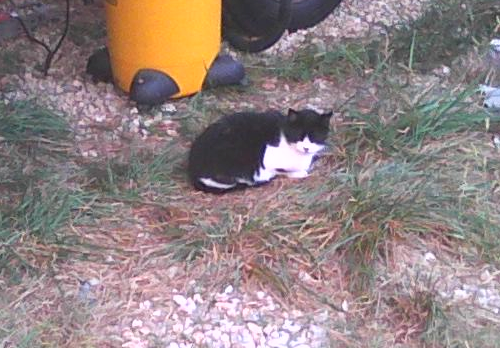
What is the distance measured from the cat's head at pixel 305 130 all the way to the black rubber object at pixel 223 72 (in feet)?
1.99

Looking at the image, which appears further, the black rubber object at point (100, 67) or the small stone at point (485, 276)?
the black rubber object at point (100, 67)

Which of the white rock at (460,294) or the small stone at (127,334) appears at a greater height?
the white rock at (460,294)

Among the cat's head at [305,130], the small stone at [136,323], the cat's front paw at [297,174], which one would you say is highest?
the cat's head at [305,130]

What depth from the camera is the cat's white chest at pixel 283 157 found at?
3.25 meters

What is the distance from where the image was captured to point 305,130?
322 centimetres

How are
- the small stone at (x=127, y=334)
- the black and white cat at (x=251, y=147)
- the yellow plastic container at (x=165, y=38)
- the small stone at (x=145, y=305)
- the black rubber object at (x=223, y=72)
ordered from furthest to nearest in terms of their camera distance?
the black rubber object at (x=223, y=72), the yellow plastic container at (x=165, y=38), the black and white cat at (x=251, y=147), the small stone at (x=145, y=305), the small stone at (x=127, y=334)

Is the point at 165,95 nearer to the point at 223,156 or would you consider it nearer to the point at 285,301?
the point at 223,156

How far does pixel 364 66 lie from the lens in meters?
3.98

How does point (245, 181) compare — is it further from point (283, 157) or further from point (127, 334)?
point (127, 334)

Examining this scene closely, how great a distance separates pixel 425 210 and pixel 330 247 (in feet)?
1.03

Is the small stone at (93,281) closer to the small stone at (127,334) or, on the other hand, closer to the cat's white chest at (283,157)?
the small stone at (127,334)

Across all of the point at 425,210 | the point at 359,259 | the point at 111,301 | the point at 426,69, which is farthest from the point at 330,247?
the point at 426,69

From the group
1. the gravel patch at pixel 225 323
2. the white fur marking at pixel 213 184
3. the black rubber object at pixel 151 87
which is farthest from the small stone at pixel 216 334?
the black rubber object at pixel 151 87

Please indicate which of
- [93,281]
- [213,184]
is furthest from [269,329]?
[213,184]
